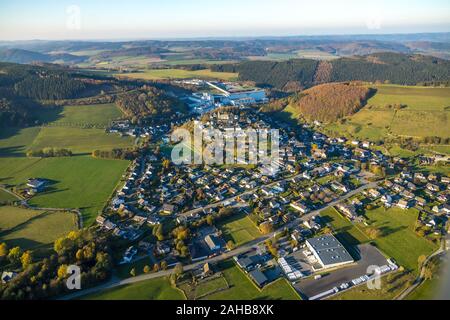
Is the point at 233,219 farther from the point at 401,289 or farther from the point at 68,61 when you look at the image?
the point at 68,61

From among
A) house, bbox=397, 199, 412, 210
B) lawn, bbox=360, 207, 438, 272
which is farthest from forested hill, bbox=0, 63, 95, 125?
house, bbox=397, 199, 412, 210

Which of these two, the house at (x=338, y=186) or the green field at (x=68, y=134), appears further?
the green field at (x=68, y=134)

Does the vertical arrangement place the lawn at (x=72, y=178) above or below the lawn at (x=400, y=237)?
above

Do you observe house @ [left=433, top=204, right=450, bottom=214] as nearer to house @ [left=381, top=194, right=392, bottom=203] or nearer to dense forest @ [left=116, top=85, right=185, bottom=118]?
house @ [left=381, top=194, right=392, bottom=203]

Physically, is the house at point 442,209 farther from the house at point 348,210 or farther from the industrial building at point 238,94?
the industrial building at point 238,94

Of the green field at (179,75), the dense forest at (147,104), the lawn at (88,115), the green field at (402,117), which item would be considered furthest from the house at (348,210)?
the green field at (179,75)

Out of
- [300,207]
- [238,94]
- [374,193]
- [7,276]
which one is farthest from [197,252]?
[238,94]

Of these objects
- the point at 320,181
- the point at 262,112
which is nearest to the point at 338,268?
the point at 320,181
